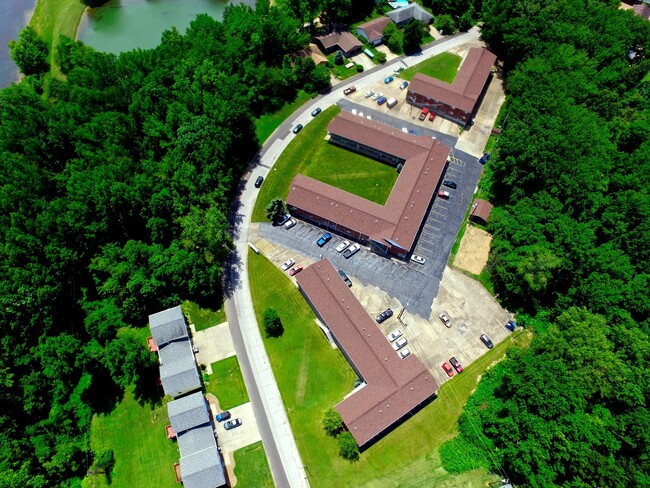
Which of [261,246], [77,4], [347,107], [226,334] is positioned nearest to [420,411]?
[226,334]

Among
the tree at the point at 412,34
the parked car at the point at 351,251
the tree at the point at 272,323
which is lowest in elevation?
the tree at the point at 272,323

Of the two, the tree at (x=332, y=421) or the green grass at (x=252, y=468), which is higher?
the tree at (x=332, y=421)

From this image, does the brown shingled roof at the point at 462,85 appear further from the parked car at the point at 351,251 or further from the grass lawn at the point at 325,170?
the parked car at the point at 351,251

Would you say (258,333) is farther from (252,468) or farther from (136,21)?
(136,21)

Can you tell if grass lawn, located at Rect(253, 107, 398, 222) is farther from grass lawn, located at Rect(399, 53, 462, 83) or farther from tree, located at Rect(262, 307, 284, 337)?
grass lawn, located at Rect(399, 53, 462, 83)

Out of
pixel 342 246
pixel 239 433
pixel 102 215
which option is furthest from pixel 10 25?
pixel 239 433

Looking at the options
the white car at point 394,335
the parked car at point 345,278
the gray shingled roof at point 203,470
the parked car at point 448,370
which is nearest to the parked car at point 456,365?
the parked car at point 448,370

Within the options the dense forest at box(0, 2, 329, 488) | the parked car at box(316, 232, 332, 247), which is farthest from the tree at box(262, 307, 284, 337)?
the parked car at box(316, 232, 332, 247)
